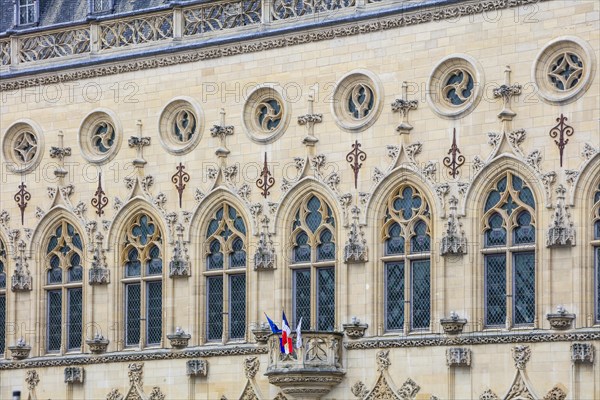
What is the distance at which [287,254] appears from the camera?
50.2 m

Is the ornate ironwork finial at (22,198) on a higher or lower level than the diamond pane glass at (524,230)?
higher

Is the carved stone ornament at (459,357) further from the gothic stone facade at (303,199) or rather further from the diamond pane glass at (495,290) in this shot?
the diamond pane glass at (495,290)

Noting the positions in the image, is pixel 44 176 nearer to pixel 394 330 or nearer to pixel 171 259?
pixel 171 259

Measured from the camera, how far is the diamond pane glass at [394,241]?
1902 inches

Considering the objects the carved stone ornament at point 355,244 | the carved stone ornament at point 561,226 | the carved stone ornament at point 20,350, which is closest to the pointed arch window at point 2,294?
the carved stone ornament at point 20,350

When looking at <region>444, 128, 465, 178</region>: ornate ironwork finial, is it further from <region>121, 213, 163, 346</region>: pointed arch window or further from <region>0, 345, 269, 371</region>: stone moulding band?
<region>121, 213, 163, 346</region>: pointed arch window

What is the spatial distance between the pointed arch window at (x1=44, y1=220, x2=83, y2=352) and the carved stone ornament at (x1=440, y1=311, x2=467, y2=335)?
11.5 metres

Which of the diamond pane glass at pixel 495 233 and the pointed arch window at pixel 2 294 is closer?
the diamond pane glass at pixel 495 233

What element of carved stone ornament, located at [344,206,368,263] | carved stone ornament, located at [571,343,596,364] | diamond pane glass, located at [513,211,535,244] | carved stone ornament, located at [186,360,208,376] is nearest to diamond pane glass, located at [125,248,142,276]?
carved stone ornament, located at [186,360,208,376]

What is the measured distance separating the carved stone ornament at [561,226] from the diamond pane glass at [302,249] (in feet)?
23.0

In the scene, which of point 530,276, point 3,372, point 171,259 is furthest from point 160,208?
point 530,276

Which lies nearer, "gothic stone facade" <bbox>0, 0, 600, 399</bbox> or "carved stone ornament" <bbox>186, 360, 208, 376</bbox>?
"gothic stone facade" <bbox>0, 0, 600, 399</bbox>

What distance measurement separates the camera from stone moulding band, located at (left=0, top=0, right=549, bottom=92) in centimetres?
4750

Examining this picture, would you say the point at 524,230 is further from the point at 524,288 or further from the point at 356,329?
the point at 356,329
